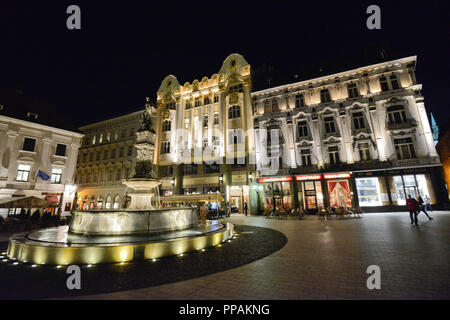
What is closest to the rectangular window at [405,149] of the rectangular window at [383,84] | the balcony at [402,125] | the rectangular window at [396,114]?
the balcony at [402,125]

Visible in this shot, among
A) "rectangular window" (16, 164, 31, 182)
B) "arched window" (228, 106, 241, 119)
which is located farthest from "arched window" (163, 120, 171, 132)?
"rectangular window" (16, 164, 31, 182)

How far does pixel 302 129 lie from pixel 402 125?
33.2 feet

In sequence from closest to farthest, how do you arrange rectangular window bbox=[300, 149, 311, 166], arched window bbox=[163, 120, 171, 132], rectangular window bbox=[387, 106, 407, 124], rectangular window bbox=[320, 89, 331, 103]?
rectangular window bbox=[387, 106, 407, 124]
rectangular window bbox=[300, 149, 311, 166]
rectangular window bbox=[320, 89, 331, 103]
arched window bbox=[163, 120, 171, 132]

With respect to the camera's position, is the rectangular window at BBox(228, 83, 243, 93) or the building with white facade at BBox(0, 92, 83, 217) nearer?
the building with white facade at BBox(0, 92, 83, 217)

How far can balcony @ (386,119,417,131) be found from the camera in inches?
804

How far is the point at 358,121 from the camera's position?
74.9ft

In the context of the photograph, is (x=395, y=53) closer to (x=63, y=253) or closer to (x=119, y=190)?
(x=63, y=253)

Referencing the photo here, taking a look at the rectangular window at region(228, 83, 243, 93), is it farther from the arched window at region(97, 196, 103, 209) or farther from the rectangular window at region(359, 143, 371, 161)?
the arched window at region(97, 196, 103, 209)

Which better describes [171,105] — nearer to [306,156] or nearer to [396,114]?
[306,156]

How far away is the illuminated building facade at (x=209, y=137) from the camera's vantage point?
26.9 m

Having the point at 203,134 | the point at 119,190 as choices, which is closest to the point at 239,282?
the point at 203,134

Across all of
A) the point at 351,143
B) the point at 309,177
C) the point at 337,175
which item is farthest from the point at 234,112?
the point at 337,175

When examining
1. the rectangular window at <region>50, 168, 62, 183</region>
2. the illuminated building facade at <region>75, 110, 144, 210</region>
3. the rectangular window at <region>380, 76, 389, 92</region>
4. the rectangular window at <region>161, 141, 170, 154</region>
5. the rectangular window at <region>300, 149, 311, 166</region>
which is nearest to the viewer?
the rectangular window at <region>380, 76, 389, 92</region>

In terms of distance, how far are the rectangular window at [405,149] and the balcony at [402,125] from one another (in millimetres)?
1381
